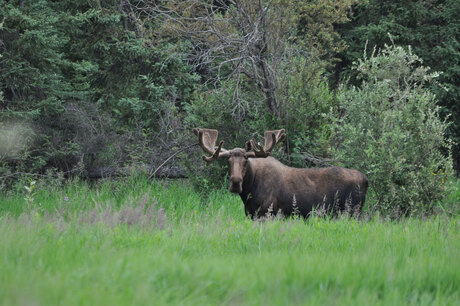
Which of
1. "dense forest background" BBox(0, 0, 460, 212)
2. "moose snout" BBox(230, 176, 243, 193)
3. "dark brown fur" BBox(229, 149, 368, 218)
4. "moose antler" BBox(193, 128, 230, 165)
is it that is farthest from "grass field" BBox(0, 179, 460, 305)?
"dense forest background" BBox(0, 0, 460, 212)

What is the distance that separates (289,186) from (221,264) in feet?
16.0

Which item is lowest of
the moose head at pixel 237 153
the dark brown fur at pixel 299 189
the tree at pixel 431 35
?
the dark brown fur at pixel 299 189

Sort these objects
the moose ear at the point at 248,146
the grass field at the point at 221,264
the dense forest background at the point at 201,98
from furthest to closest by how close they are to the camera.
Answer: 1. the dense forest background at the point at 201,98
2. the moose ear at the point at 248,146
3. the grass field at the point at 221,264

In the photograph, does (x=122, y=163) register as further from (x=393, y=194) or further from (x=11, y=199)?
(x=393, y=194)

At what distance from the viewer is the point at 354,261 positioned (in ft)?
15.7

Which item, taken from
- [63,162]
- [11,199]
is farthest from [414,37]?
[11,199]

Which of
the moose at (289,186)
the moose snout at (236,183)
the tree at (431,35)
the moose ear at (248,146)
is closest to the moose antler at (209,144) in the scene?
the moose at (289,186)

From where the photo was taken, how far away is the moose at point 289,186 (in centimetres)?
905

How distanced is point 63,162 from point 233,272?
1204 cm

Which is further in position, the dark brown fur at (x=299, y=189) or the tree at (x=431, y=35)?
the tree at (x=431, y=35)

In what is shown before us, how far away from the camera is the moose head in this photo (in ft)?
27.6

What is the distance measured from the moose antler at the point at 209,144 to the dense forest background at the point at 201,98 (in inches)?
68.6

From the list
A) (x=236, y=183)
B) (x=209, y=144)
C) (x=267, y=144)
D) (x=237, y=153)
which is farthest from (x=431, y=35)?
(x=236, y=183)

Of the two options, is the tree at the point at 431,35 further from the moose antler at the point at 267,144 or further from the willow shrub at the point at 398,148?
the moose antler at the point at 267,144
